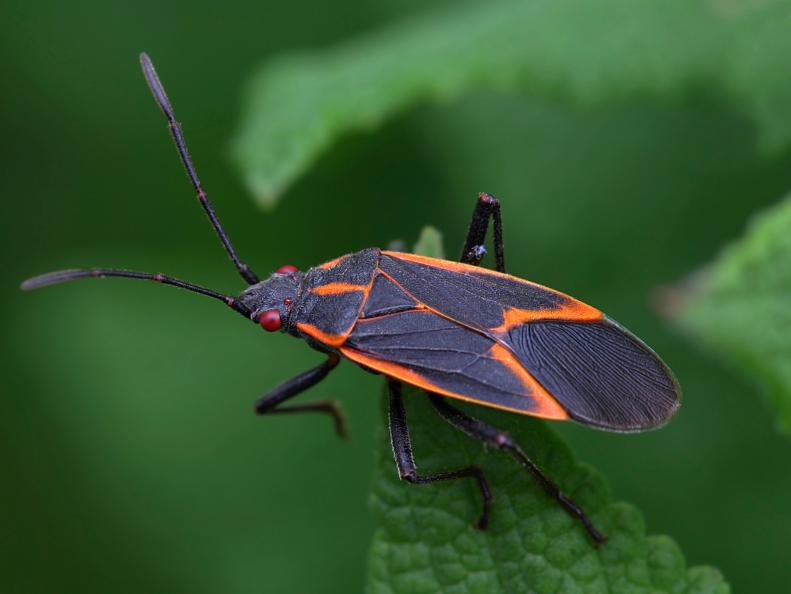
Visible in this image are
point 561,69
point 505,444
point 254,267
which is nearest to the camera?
point 505,444

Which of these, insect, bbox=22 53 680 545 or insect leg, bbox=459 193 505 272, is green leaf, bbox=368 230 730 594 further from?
insect leg, bbox=459 193 505 272

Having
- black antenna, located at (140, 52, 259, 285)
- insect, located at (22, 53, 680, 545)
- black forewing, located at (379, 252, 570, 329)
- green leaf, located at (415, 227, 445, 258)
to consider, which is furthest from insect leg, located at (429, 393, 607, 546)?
black antenna, located at (140, 52, 259, 285)

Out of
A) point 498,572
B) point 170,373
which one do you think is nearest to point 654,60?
point 498,572

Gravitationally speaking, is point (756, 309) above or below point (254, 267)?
below

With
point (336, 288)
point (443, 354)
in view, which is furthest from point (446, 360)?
point (336, 288)

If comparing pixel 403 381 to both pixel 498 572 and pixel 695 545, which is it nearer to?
pixel 498 572

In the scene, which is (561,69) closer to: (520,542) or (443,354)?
(443,354)
